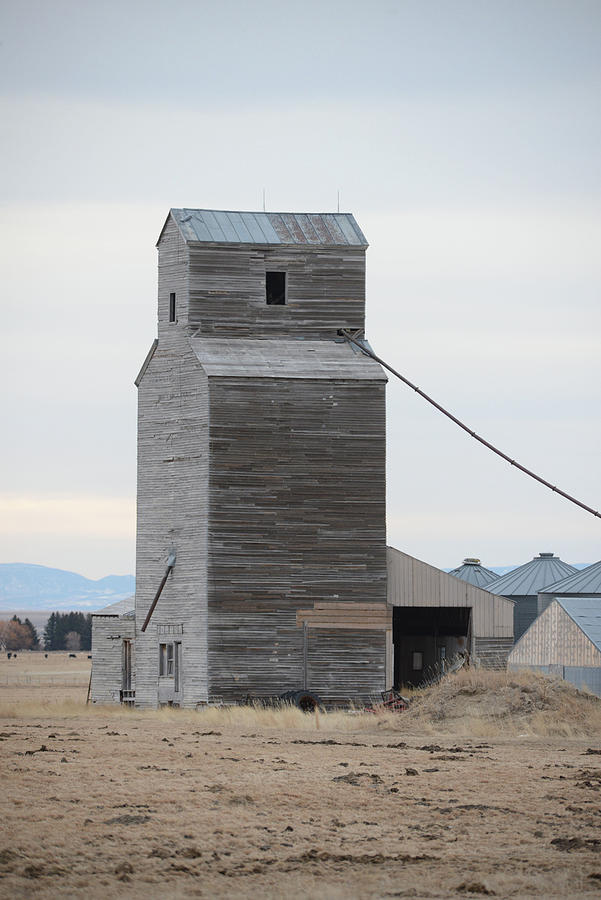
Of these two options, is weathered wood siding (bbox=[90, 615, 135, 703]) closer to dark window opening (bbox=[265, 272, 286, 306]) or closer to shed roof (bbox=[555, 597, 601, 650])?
dark window opening (bbox=[265, 272, 286, 306])

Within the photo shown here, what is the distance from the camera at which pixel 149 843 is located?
1873cm

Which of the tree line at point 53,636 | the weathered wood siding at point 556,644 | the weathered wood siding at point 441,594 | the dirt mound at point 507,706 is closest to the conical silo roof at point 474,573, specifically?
the weathered wood siding at point 556,644

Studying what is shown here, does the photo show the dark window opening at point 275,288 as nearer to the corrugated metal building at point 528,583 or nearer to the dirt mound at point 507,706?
the dirt mound at point 507,706

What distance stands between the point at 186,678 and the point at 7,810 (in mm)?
22944

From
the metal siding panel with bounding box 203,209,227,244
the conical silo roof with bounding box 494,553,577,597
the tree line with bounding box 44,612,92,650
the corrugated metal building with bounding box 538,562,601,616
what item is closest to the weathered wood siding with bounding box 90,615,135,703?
the metal siding panel with bounding box 203,209,227,244

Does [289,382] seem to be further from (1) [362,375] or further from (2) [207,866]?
(2) [207,866]

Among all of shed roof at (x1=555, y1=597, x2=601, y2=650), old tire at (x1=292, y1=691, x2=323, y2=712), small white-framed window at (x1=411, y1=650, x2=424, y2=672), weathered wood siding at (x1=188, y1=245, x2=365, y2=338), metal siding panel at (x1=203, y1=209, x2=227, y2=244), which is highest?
metal siding panel at (x1=203, y1=209, x2=227, y2=244)

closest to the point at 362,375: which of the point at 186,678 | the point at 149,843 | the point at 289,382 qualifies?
the point at 289,382

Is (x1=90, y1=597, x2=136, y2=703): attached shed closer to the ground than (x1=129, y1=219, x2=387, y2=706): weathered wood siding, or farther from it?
closer to the ground

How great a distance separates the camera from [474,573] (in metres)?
77.1

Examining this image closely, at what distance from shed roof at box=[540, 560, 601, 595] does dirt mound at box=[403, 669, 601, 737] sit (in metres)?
28.2

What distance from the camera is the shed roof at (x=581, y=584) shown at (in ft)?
212

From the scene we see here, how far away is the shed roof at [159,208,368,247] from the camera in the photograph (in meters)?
46.2

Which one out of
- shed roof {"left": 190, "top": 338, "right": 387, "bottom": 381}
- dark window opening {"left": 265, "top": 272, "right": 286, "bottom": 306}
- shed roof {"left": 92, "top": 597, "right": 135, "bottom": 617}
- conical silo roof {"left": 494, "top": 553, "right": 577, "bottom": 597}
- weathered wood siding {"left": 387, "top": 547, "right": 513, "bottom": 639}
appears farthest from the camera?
conical silo roof {"left": 494, "top": 553, "right": 577, "bottom": 597}
